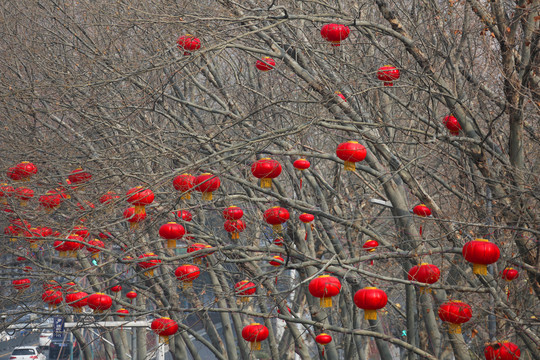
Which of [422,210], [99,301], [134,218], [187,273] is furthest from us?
[99,301]

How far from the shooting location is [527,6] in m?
4.76

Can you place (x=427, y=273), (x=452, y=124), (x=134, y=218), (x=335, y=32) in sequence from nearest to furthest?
1. (x=427, y=273)
2. (x=335, y=32)
3. (x=452, y=124)
4. (x=134, y=218)

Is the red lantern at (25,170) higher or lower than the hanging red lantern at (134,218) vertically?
higher

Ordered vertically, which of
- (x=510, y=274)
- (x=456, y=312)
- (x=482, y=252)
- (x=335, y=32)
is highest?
(x=335, y=32)

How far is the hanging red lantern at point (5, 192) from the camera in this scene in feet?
22.4

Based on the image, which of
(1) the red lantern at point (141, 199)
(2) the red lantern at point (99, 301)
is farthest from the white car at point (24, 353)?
(1) the red lantern at point (141, 199)

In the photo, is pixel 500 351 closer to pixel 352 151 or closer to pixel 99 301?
pixel 352 151

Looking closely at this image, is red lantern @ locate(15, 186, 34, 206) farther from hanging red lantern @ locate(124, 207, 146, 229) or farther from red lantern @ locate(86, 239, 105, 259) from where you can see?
hanging red lantern @ locate(124, 207, 146, 229)

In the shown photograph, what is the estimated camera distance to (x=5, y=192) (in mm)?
6809

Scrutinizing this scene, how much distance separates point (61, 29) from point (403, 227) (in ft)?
21.1

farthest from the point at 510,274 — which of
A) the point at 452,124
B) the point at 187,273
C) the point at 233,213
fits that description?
the point at 187,273

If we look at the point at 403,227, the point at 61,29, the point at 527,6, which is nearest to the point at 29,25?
the point at 61,29

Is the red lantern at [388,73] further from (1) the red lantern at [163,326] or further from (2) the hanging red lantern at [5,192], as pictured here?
(2) the hanging red lantern at [5,192]

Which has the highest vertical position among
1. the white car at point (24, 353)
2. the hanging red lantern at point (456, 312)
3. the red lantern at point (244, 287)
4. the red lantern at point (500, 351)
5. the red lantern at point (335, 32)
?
the red lantern at point (335, 32)
